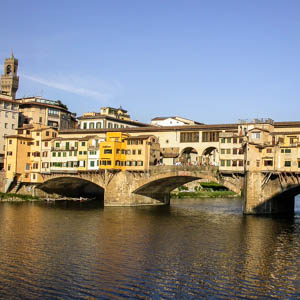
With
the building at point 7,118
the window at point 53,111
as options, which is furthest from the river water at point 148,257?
the window at point 53,111

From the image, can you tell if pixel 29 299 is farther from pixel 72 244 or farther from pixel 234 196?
pixel 234 196

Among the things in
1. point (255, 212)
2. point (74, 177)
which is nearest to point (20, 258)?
point (255, 212)

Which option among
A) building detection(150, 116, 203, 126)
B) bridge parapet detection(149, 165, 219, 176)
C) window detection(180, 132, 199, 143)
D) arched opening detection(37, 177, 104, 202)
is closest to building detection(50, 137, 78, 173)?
arched opening detection(37, 177, 104, 202)

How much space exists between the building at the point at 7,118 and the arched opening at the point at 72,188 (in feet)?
48.7

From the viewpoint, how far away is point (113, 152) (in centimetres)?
10219

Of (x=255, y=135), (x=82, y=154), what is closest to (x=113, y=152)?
(x=82, y=154)

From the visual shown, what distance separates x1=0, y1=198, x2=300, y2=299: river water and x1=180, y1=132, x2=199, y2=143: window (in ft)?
84.3

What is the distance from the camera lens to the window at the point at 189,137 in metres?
102

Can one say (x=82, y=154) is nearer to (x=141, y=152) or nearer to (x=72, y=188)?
(x=141, y=152)

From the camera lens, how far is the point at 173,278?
134 ft

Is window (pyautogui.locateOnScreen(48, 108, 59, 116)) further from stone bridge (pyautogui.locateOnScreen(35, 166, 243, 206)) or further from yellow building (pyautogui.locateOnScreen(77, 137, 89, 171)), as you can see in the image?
yellow building (pyautogui.locateOnScreen(77, 137, 89, 171))

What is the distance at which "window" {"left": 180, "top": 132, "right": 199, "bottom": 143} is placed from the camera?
333ft

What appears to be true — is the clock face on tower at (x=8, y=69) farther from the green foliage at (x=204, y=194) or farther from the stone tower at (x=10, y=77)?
the green foliage at (x=204, y=194)

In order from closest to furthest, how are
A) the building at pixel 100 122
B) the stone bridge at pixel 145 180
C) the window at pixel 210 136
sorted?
the stone bridge at pixel 145 180 → the window at pixel 210 136 → the building at pixel 100 122
